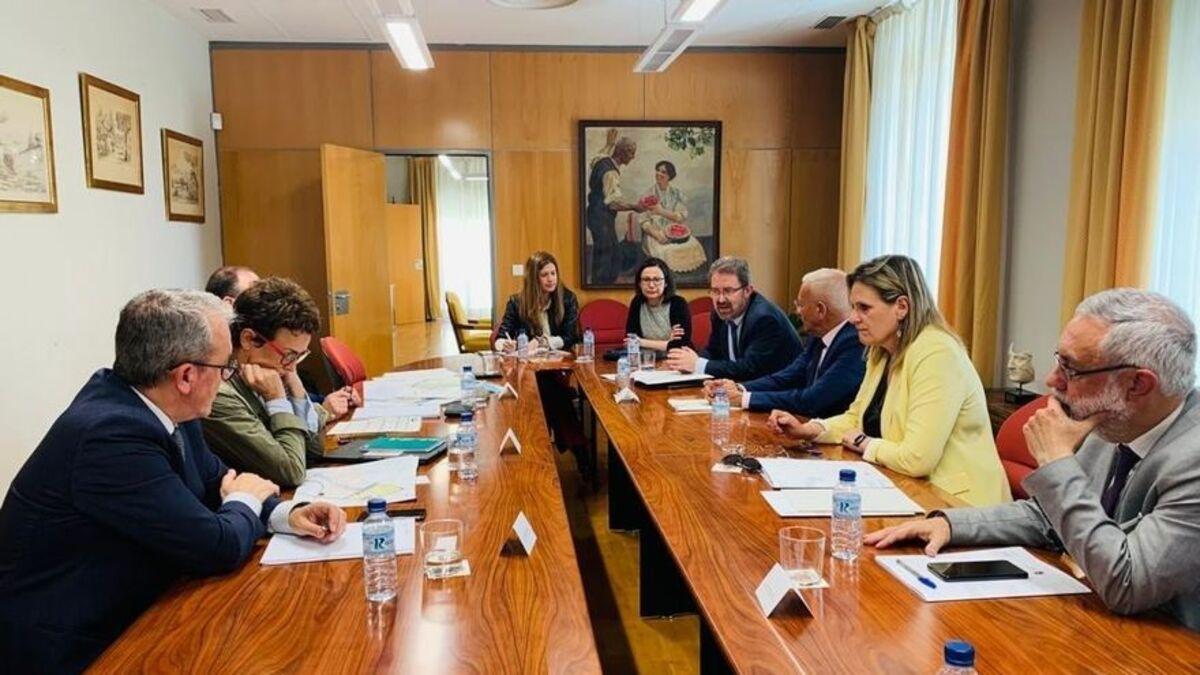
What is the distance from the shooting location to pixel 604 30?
5863 mm

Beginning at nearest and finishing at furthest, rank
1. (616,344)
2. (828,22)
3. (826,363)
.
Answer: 1. (826,363)
2. (828,22)
3. (616,344)

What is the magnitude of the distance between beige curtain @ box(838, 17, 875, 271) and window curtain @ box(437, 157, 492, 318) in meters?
7.33

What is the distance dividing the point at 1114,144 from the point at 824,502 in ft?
8.17

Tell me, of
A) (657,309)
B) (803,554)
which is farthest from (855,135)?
(803,554)

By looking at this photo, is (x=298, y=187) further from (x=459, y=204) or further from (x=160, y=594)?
(x=459, y=204)

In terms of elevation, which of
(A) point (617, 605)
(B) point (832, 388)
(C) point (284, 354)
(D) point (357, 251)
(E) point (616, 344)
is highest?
(D) point (357, 251)

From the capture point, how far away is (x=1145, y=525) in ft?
4.12

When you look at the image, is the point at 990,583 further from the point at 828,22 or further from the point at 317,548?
the point at 828,22

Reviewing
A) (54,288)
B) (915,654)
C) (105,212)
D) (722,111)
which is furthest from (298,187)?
(915,654)

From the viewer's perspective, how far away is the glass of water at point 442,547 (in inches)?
58.4

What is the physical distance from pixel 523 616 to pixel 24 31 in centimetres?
408

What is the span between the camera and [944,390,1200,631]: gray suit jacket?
1.22 metres

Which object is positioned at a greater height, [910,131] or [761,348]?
[910,131]

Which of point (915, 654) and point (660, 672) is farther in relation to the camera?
point (660, 672)
